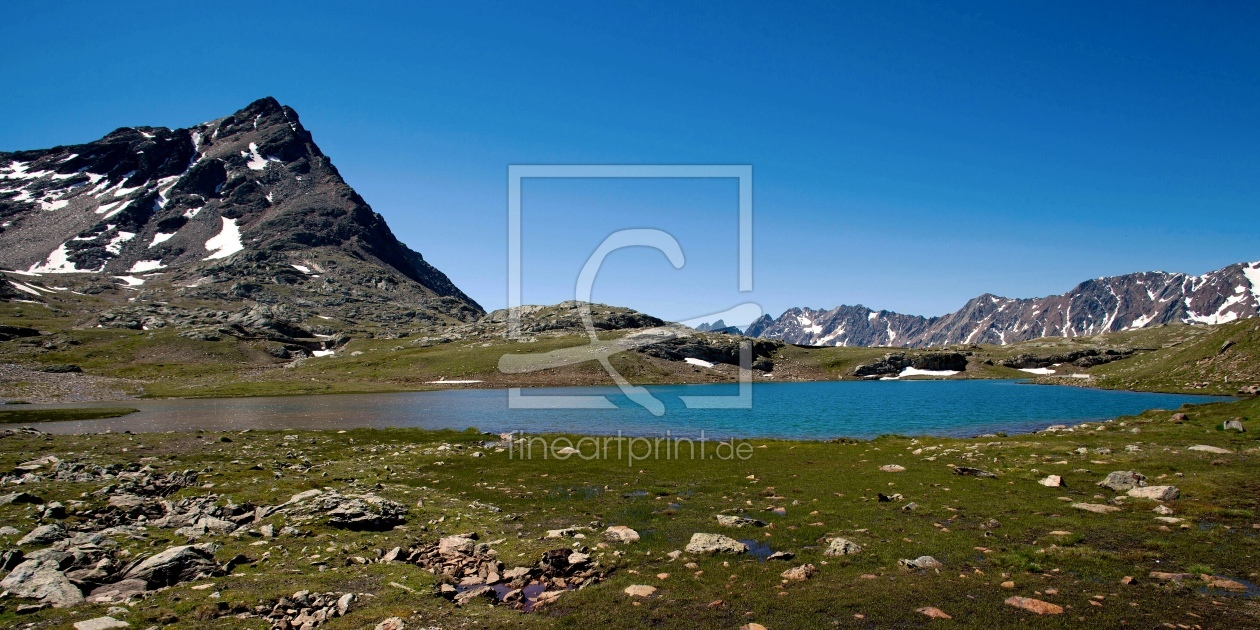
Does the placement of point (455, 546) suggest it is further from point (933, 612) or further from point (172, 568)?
point (933, 612)

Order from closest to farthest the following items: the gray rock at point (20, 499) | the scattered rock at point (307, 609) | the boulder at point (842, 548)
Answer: the scattered rock at point (307, 609)
the boulder at point (842, 548)
the gray rock at point (20, 499)

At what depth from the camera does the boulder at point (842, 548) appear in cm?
1473

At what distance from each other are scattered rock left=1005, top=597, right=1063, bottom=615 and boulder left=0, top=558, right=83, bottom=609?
18753 millimetres

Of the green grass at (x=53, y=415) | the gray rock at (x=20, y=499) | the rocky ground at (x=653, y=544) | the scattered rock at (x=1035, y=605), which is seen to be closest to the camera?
the scattered rock at (x=1035, y=605)

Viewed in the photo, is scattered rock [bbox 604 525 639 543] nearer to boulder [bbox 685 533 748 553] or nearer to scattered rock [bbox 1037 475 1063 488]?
boulder [bbox 685 533 748 553]

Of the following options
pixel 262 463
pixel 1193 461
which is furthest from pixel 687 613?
pixel 262 463

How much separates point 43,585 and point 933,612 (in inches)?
713

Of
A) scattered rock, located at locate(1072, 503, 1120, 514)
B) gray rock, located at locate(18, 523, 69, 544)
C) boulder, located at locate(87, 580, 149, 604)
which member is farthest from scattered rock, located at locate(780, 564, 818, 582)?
gray rock, located at locate(18, 523, 69, 544)

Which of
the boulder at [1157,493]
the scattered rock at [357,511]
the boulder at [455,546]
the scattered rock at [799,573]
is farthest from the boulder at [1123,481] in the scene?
the scattered rock at [357,511]

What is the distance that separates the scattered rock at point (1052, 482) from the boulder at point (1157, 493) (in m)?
2.27

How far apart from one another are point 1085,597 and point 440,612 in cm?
1315

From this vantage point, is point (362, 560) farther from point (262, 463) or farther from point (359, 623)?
point (262, 463)

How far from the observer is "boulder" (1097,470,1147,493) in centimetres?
2012

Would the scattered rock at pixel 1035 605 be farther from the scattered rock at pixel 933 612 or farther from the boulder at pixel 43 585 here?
the boulder at pixel 43 585
